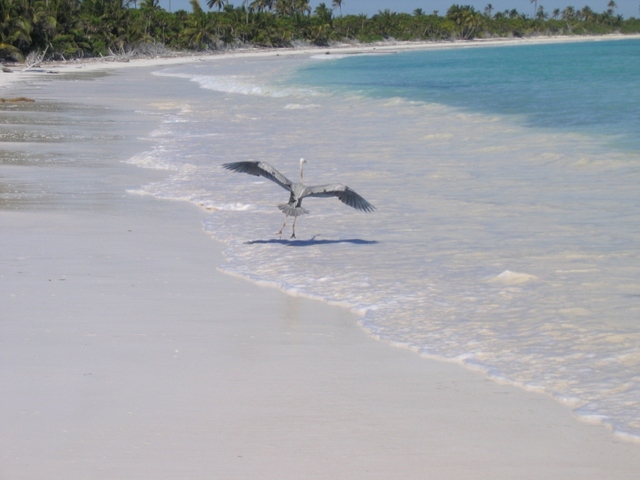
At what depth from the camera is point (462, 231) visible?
30.7 feet

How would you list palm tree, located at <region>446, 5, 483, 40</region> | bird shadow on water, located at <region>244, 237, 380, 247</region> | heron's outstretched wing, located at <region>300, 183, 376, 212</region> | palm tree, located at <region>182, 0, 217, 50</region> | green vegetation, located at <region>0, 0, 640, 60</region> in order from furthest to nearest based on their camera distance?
palm tree, located at <region>446, 5, 483, 40</region>, palm tree, located at <region>182, 0, 217, 50</region>, green vegetation, located at <region>0, 0, 640, 60</region>, bird shadow on water, located at <region>244, 237, 380, 247</region>, heron's outstretched wing, located at <region>300, 183, 376, 212</region>

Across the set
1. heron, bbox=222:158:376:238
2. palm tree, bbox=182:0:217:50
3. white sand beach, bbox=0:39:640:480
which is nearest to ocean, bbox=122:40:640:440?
white sand beach, bbox=0:39:640:480

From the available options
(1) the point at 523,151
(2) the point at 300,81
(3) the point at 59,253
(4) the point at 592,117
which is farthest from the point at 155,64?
(3) the point at 59,253

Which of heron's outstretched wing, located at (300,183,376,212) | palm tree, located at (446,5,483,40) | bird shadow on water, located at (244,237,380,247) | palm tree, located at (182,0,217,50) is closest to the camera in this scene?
heron's outstretched wing, located at (300,183,376,212)

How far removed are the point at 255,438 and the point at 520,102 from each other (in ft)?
86.5

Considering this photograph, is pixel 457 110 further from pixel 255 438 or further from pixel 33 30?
pixel 33 30

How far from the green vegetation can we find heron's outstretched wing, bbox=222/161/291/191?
178 feet

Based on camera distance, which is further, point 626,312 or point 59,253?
point 59,253

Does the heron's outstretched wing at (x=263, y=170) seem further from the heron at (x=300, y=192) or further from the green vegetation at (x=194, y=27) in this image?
the green vegetation at (x=194, y=27)

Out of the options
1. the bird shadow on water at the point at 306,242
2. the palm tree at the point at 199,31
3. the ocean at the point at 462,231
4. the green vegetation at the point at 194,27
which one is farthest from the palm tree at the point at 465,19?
the bird shadow on water at the point at 306,242

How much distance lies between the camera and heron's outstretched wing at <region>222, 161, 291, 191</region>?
840 centimetres

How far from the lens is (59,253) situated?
26.8 feet

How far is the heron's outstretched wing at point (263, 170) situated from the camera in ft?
27.6

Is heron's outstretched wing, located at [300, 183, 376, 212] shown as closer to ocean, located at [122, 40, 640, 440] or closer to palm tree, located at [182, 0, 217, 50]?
ocean, located at [122, 40, 640, 440]
